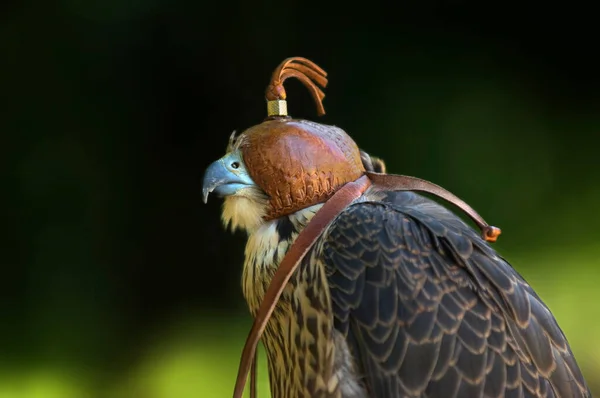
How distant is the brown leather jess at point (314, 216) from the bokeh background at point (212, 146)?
1166mm

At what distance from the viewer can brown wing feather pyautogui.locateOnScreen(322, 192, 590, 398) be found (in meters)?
1.07

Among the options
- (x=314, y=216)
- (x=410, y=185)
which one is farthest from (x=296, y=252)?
(x=410, y=185)

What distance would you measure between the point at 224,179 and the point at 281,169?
0.13 metres

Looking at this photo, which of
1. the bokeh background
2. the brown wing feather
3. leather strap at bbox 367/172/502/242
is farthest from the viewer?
the bokeh background

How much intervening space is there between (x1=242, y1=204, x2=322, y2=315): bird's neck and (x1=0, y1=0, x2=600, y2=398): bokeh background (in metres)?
1.31


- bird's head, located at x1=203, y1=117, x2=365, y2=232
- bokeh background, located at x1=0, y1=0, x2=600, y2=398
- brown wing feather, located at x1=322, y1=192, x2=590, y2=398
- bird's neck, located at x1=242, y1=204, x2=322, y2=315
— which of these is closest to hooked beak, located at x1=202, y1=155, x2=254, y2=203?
bird's head, located at x1=203, y1=117, x2=365, y2=232

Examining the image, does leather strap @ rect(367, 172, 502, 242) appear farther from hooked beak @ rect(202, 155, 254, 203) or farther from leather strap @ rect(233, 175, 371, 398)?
hooked beak @ rect(202, 155, 254, 203)

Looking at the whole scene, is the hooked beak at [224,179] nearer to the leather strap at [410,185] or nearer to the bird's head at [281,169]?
the bird's head at [281,169]

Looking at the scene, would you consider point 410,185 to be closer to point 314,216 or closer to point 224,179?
point 314,216

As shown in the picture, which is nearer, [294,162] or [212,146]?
[294,162]

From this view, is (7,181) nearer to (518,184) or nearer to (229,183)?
(229,183)

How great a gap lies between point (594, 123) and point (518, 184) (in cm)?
Result: 42

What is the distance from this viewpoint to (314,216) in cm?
111

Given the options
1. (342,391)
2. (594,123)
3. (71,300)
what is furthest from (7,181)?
(594,123)
